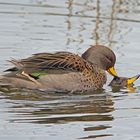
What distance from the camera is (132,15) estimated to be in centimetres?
1619

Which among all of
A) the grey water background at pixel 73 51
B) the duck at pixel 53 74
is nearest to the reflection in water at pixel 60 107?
the grey water background at pixel 73 51

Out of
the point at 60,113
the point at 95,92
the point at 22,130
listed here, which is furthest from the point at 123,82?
the point at 22,130

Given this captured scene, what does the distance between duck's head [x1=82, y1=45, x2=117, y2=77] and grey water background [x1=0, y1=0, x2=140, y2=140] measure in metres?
0.32

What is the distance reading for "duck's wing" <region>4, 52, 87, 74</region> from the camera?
12.1 m

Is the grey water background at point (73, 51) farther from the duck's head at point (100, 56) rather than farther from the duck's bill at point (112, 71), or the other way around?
the duck's head at point (100, 56)

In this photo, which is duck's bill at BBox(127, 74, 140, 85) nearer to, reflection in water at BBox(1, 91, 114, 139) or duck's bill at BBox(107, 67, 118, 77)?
duck's bill at BBox(107, 67, 118, 77)

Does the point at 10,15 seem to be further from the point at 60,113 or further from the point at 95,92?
the point at 60,113

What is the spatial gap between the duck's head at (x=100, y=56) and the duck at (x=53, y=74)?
0.24 metres

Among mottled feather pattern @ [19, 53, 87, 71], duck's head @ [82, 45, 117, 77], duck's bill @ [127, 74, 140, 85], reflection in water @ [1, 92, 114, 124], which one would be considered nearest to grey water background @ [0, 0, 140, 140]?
reflection in water @ [1, 92, 114, 124]

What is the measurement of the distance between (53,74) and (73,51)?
71.2 inches

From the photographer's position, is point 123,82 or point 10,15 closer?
point 123,82

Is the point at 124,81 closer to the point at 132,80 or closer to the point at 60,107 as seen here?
the point at 132,80

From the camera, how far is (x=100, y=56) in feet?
42.3

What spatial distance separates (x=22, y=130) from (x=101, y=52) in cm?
350
